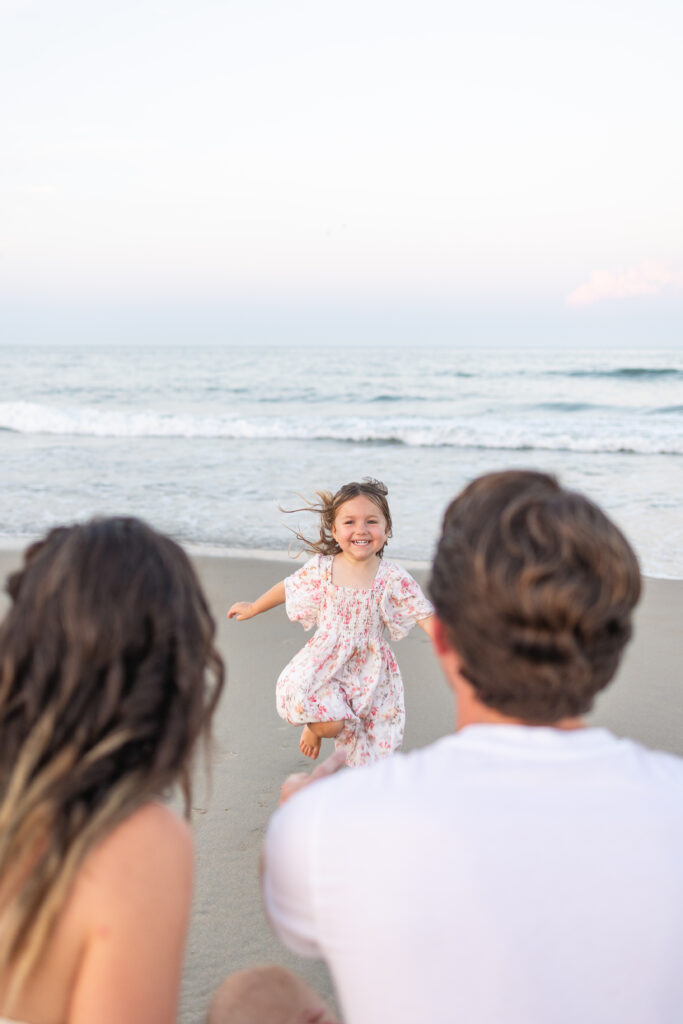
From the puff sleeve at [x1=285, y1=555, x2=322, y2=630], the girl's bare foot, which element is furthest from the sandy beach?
the puff sleeve at [x1=285, y1=555, x2=322, y2=630]

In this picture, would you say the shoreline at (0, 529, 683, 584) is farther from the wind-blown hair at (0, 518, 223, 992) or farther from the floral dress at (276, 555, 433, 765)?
the wind-blown hair at (0, 518, 223, 992)

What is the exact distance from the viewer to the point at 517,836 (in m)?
1.19

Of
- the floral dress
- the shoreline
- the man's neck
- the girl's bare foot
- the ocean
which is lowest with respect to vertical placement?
the ocean

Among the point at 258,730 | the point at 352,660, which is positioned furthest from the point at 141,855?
the point at 258,730

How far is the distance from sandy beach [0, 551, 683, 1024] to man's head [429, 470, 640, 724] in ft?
1.90

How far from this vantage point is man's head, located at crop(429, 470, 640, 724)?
123 cm

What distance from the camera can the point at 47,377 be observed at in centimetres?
3416

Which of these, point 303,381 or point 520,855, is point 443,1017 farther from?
point 303,381

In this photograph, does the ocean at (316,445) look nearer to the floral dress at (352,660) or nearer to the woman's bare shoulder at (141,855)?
the woman's bare shoulder at (141,855)

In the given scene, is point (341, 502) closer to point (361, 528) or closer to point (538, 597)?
point (361, 528)

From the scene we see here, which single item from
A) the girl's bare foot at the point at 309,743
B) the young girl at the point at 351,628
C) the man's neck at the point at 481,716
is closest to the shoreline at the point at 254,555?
the young girl at the point at 351,628

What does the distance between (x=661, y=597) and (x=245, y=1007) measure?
200 inches

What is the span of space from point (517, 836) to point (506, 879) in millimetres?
57

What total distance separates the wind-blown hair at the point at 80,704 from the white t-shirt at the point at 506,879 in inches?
10.2
